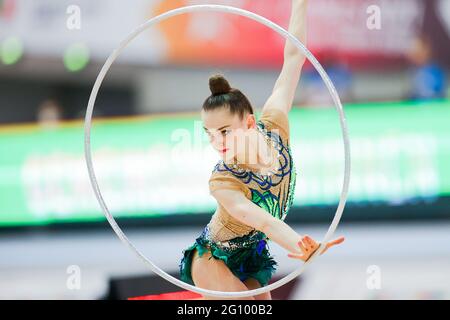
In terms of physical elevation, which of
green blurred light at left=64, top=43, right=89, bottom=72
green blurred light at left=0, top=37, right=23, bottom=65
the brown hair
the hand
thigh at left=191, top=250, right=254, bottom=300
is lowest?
thigh at left=191, top=250, right=254, bottom=300

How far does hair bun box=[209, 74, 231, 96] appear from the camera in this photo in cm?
183

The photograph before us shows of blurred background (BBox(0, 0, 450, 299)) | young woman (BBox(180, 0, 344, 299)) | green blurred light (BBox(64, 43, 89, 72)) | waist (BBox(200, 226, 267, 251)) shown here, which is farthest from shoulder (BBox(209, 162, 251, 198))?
green blurred light (BBox(64, 43, 89, 72))

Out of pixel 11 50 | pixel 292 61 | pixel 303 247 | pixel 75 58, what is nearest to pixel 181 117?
pixel 75 58

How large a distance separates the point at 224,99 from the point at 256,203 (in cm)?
27

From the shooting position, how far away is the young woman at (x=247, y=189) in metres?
1.81

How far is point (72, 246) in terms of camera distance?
164 inches

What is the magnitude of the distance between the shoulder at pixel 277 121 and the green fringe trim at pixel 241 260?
29 cm

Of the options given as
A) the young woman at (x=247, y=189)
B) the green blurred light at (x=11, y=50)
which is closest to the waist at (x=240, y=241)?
the young woman at (x=247, y=189)

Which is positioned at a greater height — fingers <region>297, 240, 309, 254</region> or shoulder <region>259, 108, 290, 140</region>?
shoulder <region>259, 108, 290, 140</region>

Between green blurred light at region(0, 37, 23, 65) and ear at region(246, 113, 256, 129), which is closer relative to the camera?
ear at region(246, 113, 256, 129)

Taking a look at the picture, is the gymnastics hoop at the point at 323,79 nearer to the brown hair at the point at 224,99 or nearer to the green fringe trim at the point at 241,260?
the green fringe trim at the point at 241,260

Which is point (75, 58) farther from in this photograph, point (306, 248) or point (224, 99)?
point (306, 248)

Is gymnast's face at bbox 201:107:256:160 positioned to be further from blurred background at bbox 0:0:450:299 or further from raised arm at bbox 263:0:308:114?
blurred background at bbox 0:0:450:299
